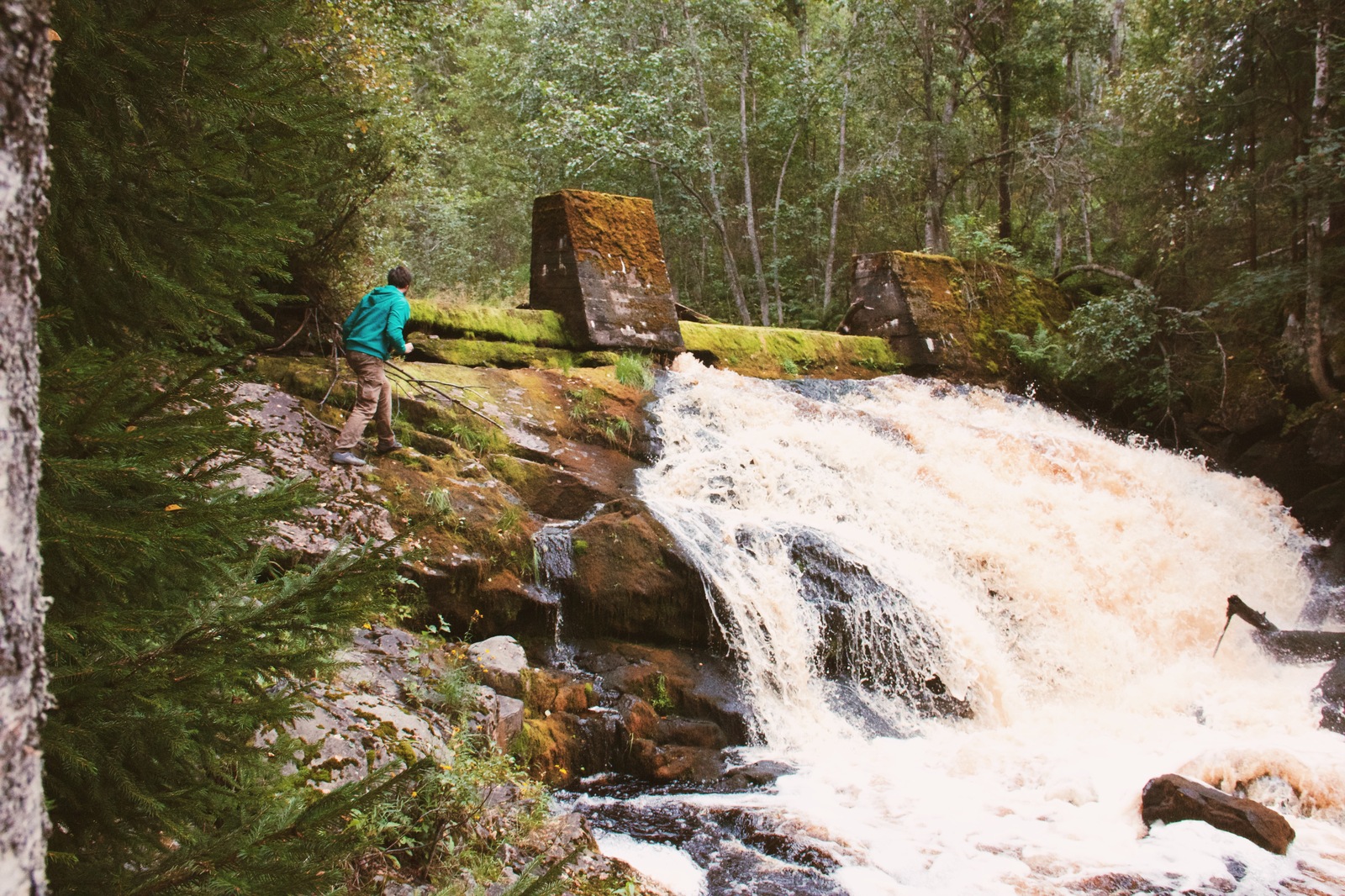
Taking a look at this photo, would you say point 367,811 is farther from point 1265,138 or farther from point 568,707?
point 1265,138

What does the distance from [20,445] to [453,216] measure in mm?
22530

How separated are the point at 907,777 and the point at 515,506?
11.9 ft

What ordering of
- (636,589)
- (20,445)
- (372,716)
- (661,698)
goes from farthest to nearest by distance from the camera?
(636,589)
(661,698)
(372,716)
(20,445)

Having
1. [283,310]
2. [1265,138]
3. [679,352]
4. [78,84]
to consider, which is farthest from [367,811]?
[1265,138]

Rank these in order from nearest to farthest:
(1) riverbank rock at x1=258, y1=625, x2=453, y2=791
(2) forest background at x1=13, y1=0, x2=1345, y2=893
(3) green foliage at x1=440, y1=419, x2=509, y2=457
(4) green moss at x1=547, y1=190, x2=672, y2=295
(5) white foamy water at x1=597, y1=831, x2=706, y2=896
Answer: (2) forest background at x1=13, y1=0, x2=1345, y2=893 → (1) riverbank rock at x1=258, y1=625, x2=453, y2=791 → (5) white foamy water at x1=597, y1=831, x2=706, y2=896 → (3) green foliage at x1=440, y1=419, x2=509, y2=457 → (4) green moss at x1=547, y1=190, x2=672, y2=295

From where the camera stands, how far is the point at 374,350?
6.66 metres

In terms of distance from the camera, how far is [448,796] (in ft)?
11.3

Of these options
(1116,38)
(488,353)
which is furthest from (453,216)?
(1116,38)

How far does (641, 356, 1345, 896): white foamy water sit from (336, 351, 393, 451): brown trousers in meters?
2.43

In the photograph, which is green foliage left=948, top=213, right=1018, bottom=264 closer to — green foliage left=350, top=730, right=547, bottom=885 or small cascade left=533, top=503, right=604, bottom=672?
small cascade left=533, top=503, right=604, bottom=672

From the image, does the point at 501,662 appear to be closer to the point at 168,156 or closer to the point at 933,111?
the point at 168,156

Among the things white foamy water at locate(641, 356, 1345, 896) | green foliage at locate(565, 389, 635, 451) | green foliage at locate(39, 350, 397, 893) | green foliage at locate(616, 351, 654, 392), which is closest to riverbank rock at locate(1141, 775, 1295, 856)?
white foamy water at locate(641, 356, 1345, 896)

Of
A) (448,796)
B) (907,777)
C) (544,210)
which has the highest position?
(544,210)

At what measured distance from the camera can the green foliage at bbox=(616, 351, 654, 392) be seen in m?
10.2
